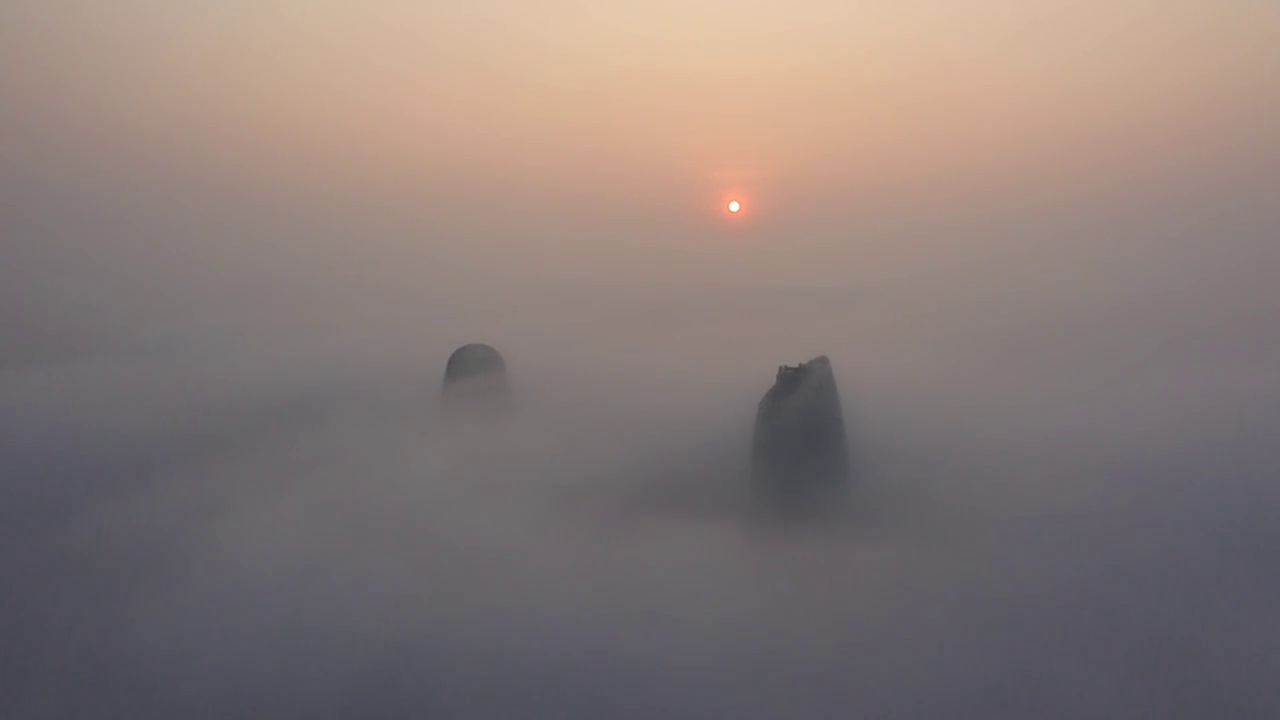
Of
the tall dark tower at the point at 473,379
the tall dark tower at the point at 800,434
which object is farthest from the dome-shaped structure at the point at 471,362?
the tall dark tower at the point at 800,434

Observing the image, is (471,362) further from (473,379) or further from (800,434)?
(800,434)

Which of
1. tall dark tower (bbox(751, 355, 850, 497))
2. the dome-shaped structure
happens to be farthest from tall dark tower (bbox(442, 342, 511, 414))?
tall dark tower (bbox(751, 355, 850, 497))

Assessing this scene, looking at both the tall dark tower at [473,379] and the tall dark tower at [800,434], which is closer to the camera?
A: the tall dark tower at [800,434]

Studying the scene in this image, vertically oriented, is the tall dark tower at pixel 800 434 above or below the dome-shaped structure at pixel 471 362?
below

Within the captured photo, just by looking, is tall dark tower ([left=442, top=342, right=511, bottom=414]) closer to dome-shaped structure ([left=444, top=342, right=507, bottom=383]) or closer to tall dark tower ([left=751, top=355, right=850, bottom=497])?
dome-shaped structure ([left=444, top=342, right=507, bottom=383])

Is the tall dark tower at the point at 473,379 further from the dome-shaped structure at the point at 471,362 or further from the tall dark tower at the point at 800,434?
the tall dark tower at the point at 800,434

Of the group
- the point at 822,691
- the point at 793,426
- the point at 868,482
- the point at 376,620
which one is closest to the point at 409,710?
the point at 376,620

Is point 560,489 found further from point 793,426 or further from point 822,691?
point 822,691

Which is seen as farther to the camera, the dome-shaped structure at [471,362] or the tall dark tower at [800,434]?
the dome-shaped structure at [471,362]
